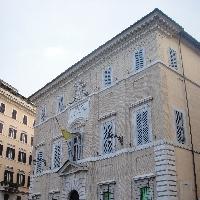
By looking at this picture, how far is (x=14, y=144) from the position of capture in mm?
38125

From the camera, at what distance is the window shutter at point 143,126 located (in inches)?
687

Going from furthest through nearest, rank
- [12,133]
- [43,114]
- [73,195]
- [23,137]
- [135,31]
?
[23,137]
[12,133]
[43,114]
[73,195]
[135,31]

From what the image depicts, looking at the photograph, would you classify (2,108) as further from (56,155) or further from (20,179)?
(56,155)

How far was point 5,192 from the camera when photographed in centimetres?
3609

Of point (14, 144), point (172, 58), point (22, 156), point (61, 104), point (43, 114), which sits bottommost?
point (22, 156)

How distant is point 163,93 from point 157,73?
1238 millimetres

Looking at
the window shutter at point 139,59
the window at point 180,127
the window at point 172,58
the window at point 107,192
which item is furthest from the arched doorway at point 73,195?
the window at point 172,58

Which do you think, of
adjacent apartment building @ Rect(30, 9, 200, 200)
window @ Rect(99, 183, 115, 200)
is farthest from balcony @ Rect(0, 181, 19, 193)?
window @ Rect(99, 183, 115, 200)

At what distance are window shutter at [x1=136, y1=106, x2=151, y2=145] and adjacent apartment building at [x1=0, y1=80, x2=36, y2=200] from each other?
22.4m

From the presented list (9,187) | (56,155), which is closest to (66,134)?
(56,155)

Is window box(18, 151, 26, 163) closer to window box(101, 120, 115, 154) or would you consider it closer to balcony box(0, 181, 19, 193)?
balcony box(0, 181, 19, 193)

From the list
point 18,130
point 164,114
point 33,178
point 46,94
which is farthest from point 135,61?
point 18,130

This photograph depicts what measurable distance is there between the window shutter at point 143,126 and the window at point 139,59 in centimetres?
262

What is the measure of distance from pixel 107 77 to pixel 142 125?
4851 mm
